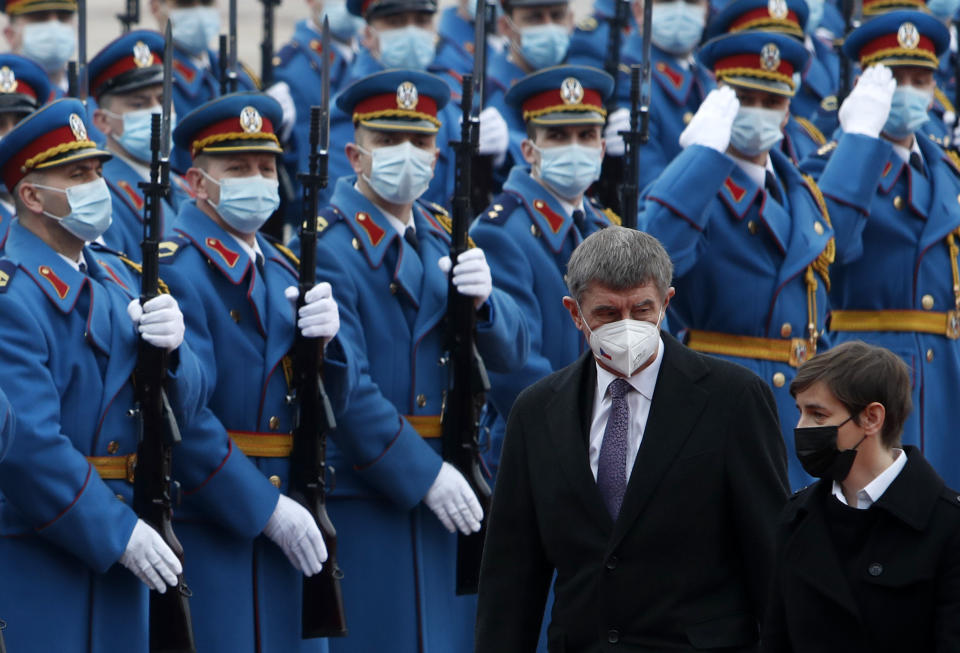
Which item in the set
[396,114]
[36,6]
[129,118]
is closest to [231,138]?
[396,114]

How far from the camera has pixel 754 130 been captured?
7.98 metres

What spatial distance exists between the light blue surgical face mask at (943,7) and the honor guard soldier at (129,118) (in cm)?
627

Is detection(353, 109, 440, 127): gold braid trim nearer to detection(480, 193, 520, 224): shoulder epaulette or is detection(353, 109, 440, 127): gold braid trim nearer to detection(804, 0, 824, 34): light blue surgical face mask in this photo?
detection(480, 193, 520, 224): shoulder epaulette

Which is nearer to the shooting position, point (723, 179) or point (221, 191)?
point (221, 191)

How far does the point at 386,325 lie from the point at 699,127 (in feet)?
5.05

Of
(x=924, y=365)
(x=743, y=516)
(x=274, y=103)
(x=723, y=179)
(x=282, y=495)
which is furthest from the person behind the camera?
(x=924, y=365)

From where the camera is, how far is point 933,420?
347 inches

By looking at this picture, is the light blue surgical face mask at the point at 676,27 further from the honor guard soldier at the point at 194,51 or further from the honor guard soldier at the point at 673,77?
the honor guard soldier at the point at 194,51

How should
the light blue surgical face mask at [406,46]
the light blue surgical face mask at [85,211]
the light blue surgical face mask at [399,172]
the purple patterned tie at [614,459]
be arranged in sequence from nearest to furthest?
the purple patterned tie at [614,459]
the light blue surgical face mask at [85,211]
the light blue surgical face mask at [399,172]
the light blue surgical face mask at [406,46]

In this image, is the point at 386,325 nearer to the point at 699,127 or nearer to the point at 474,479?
the point at 474,479

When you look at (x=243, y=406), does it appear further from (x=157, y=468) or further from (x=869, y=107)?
(x=869, y=107)

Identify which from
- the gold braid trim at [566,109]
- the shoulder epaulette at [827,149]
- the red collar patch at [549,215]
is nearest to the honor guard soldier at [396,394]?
the red collar patch at [549,215]

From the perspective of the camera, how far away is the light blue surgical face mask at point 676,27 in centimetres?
1060

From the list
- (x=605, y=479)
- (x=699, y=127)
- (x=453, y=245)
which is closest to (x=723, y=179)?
(x=699, y=127)
